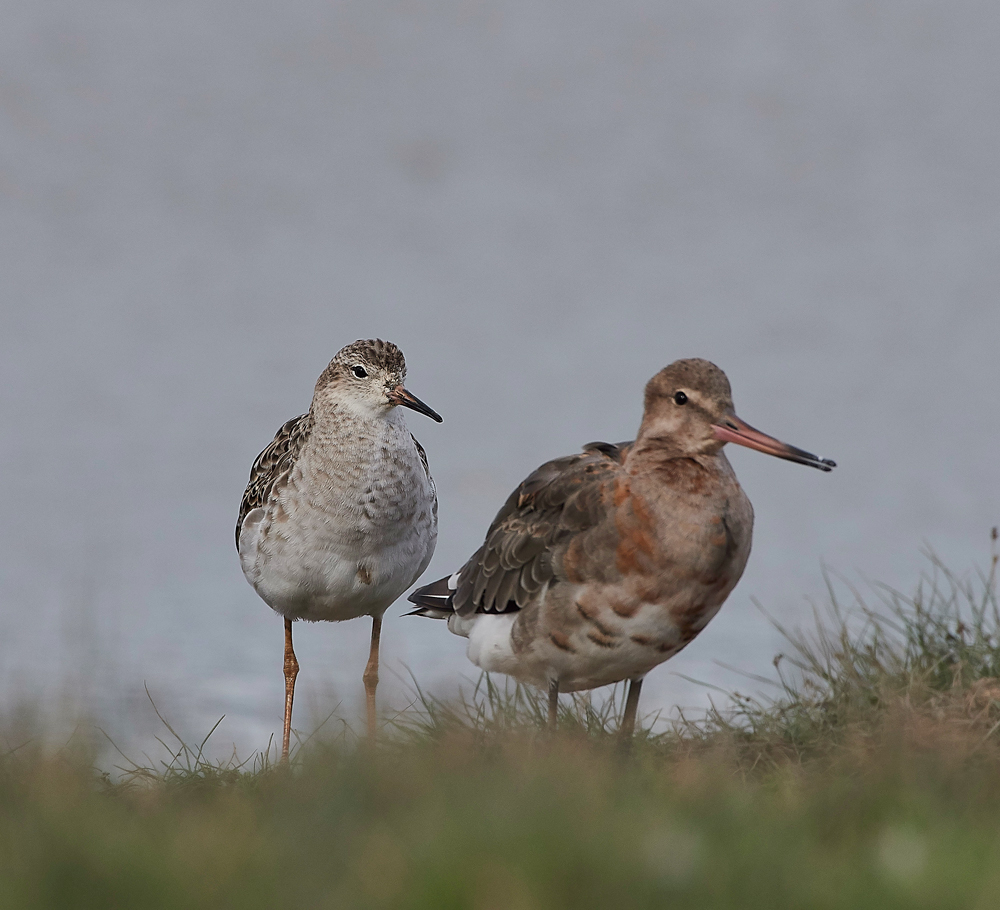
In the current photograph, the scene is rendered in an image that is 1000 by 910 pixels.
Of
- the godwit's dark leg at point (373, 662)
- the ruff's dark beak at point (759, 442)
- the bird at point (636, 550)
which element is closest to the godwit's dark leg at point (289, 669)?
the godwit's dark leg at point (373, 662)

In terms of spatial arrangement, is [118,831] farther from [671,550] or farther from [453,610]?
[453,610]

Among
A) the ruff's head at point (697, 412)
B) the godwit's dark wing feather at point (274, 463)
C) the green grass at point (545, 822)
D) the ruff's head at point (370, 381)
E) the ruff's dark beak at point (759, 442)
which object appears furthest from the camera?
the godwit's dark wing feather at point (274, 463)

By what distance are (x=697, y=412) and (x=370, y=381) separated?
250 cm

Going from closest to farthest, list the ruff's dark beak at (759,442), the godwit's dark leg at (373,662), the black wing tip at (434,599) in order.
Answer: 1. the ruff's dark beak at (759,442)
2. the black wing tip at (434,599)
3. the godwit's dark leg at (373,662)

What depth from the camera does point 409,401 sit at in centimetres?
848

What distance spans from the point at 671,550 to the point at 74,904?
3.44 m

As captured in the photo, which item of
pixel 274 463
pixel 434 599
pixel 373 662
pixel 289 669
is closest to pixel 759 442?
pixel 434 599

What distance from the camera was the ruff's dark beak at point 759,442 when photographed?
6.59 metres

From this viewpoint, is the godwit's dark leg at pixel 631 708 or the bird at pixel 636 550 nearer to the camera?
the bird at pixel 636 550

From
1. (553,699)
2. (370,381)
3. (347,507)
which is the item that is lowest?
(553,699)

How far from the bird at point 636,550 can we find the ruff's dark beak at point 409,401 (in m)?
1.18

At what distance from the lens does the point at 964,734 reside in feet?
21.9

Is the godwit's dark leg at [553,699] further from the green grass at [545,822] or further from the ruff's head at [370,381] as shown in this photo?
the ruff's head at [370,381]

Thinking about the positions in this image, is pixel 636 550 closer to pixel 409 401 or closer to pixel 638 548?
pixel 638 548
